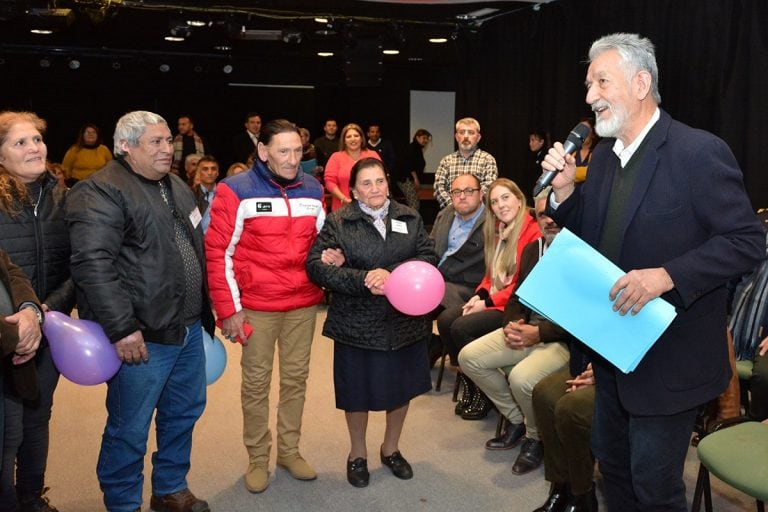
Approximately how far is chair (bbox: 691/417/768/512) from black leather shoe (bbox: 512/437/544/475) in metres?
0.95

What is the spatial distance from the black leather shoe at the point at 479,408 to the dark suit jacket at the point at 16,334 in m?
2.48

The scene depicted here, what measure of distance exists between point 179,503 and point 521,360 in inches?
67.4

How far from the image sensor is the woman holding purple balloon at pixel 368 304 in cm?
319

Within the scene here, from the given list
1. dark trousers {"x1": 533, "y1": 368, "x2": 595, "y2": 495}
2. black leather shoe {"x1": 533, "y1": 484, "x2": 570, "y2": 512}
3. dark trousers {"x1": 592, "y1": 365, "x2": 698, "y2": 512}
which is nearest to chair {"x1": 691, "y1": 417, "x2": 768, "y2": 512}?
dark trousers {"x1": 592, "y1": 365, "x2": 698, "y2": 512}

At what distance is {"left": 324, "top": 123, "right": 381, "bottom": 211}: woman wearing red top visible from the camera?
6820 millimetres

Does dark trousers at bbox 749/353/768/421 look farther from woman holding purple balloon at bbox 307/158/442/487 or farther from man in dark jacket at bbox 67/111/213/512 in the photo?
man in dark jacket at bbox 67/111/213/512

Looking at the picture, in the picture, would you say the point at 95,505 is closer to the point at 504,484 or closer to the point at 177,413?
the point at 177,413

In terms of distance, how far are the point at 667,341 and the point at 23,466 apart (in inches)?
94.9

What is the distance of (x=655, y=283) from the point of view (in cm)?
187

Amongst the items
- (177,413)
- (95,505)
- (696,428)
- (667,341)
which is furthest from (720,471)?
(95,505)

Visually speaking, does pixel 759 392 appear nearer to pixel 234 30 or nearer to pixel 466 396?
pixel 466 396

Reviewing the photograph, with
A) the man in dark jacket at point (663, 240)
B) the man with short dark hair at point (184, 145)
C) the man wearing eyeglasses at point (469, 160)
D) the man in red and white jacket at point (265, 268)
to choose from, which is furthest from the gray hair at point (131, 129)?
the man with short dark hair at point (184, 145)

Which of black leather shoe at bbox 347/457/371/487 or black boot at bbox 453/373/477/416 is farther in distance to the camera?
black boot at bbox 453/373/477/416

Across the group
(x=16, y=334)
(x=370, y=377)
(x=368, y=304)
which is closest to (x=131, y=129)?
(x=16, y=334)
